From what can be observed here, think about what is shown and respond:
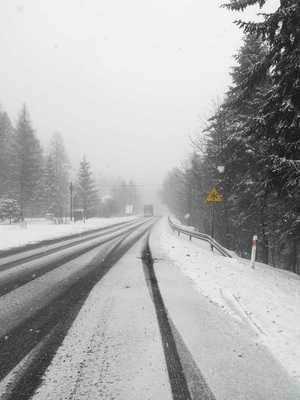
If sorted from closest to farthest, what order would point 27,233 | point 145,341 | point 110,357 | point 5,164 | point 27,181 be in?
point 110,357 → point 145,341 → point 27,233 → point 27,181 → point 5,164

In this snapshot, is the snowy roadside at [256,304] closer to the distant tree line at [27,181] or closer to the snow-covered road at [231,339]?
the snow-covered road at [231,339]

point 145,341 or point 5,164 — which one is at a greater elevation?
point 5,164

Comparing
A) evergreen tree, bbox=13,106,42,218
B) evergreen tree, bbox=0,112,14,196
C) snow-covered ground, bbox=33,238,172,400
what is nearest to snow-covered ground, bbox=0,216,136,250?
snow-covered ground, bbox=33,238,172,400

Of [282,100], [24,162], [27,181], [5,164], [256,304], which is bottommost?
[256,304]

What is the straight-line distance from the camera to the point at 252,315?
5164 millimetres

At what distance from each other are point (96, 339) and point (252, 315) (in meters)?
2.80

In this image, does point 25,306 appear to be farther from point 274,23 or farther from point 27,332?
point 274,23

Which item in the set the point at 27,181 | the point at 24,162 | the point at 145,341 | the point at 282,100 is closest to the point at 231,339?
the point at 145,341

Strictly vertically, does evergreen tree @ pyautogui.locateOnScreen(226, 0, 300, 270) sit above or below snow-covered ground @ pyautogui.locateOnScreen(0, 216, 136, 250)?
above

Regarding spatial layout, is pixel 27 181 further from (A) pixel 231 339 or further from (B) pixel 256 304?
(A) pixel 231 339

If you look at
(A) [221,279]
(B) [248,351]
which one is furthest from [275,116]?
(B) [248,351]

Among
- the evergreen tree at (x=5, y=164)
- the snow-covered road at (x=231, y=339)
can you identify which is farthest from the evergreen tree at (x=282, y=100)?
the evergreen tree at (x=5, y=164)

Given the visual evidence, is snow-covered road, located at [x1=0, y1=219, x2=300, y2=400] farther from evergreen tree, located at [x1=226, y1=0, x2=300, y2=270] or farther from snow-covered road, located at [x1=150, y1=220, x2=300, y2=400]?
evergreen tree, located at [x1=226, y1=0, x2=300, y2=270]

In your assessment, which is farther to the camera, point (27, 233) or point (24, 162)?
point (24, 162)
